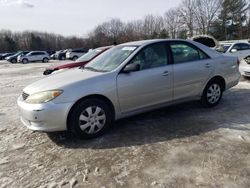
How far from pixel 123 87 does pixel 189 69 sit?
1.51m

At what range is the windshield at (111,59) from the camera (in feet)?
14.7

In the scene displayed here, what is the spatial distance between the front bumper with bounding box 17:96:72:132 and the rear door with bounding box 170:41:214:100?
2.14m

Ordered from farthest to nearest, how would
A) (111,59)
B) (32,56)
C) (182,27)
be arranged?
(182,27), (32,56), (111,59)

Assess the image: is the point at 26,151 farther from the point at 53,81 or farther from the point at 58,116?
the point at 53,81

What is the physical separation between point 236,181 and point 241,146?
3.07 feet

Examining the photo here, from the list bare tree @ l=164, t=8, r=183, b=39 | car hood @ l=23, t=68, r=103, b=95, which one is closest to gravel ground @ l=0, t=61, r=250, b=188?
car hood @ l=23, t=68, r=103, b=95

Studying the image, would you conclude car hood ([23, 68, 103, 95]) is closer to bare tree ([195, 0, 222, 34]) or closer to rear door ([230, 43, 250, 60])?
rear door ([230, 43, 250, 60])

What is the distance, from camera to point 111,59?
475 centimetres

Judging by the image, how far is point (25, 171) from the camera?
328 cm

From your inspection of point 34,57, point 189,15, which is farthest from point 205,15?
point 34,57

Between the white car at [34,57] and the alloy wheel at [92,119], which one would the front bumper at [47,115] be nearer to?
the alloy wheel at [92,119]

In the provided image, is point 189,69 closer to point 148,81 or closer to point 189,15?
point 148,81

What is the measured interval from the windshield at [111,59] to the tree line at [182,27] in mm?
40603

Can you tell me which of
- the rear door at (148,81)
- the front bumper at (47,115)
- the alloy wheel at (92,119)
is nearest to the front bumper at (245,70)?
the rear door at (148,81)
